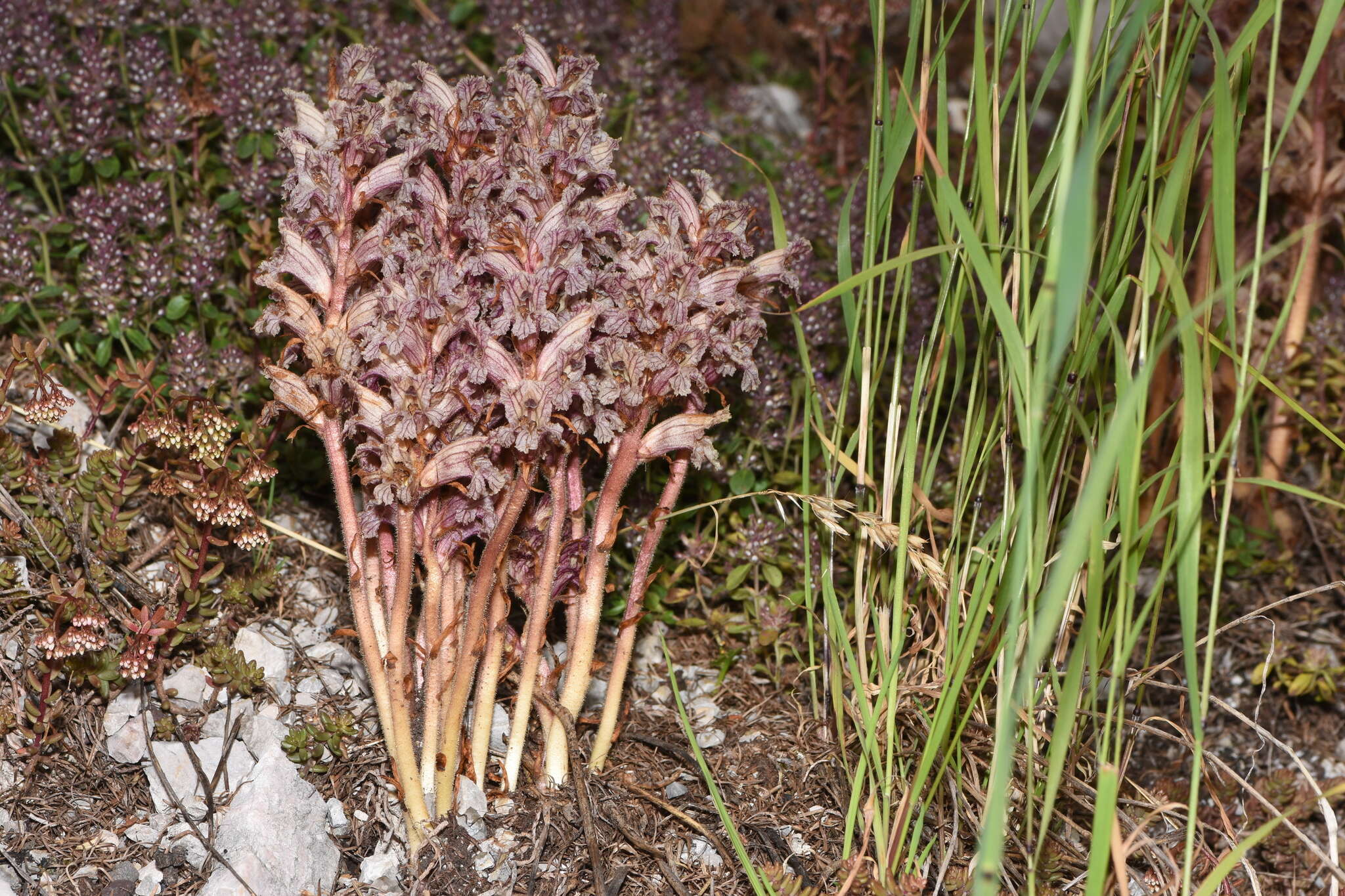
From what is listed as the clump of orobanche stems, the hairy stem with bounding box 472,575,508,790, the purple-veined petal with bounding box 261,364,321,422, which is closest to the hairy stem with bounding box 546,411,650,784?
the clump of orobanche stems

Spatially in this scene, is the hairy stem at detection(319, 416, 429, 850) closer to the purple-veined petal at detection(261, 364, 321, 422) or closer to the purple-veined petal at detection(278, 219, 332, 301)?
the purple-veined petal at detection(261, 364, 321, 422)

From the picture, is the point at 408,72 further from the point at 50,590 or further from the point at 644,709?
the point at 644,709

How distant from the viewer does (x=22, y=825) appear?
192 cm

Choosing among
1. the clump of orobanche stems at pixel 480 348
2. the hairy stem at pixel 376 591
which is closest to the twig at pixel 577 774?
the clump of orobanche stems at pixel 480 348

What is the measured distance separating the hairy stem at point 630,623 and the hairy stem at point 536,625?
0.14m

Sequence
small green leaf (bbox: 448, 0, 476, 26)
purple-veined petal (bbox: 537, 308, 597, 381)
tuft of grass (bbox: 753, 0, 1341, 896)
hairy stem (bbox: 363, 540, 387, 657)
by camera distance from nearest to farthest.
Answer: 1. tuft of grass (bbox: 753, 0, 1341, 896)
2. purple-veined petal (bbox: 537, 308, 597, 381)
3. hairy stem (bbox: 363, 540, 387, 657)
4. small green leaf (bbox: 448, 0, 476, 26)

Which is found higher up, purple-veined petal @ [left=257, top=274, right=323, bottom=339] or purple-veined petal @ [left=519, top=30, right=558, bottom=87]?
purple-veined petal @ [left=519, top=30, right=558, bottom=87]

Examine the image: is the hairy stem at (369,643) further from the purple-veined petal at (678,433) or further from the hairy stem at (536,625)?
the purple-veined petal at (678,433)

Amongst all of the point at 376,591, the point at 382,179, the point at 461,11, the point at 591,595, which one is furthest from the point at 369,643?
the point at 461,11

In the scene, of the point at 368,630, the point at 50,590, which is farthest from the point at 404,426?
the point at 50,590

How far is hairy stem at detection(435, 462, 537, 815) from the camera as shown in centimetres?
181

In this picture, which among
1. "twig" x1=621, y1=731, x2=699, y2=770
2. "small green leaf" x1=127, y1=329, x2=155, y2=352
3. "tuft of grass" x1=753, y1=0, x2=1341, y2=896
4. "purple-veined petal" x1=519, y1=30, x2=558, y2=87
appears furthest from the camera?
"small green leaf" x1=127, y1=329, x2=155, y2=352

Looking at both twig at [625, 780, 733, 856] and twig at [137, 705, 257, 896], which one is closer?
twig at [137, 705, 257, 896]

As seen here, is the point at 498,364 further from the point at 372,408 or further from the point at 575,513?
the point at 575,513
